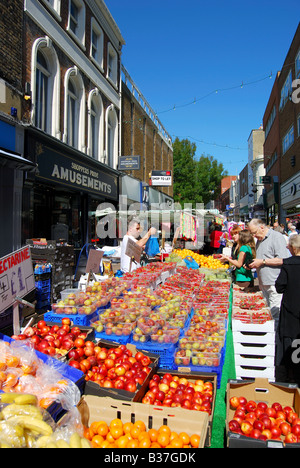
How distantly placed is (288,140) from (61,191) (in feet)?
60.8

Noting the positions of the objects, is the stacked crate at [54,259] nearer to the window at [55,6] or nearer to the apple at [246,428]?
the apple at [246,428]

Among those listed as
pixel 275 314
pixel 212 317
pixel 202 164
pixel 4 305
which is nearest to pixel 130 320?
pixel 212 317

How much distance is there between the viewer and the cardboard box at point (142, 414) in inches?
93.1

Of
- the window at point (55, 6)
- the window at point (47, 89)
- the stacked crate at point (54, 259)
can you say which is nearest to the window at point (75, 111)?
the window at point (47, 89)

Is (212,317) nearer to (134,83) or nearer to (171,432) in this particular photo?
(171,432)

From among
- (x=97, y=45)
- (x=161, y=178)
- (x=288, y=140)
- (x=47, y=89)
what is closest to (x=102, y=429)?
(x=47, y=89)

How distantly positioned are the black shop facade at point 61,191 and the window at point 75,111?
0.81 m

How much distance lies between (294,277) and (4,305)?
3.43 metres

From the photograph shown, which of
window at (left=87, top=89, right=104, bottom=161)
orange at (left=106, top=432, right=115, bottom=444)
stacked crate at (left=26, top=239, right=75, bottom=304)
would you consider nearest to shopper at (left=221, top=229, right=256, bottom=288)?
stacked crate at (left=26, top=239, right=75, bottom=304)

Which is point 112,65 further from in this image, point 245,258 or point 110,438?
point 110,438

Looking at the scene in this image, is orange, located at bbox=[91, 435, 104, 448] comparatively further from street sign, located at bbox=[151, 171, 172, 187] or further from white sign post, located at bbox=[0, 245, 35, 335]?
street sign, located at bbox=[151, 171, 172, 187]

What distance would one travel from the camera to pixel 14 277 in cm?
371

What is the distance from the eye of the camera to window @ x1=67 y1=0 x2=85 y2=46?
44.7 ft

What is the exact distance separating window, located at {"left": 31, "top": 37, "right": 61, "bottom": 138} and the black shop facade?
0.80m
